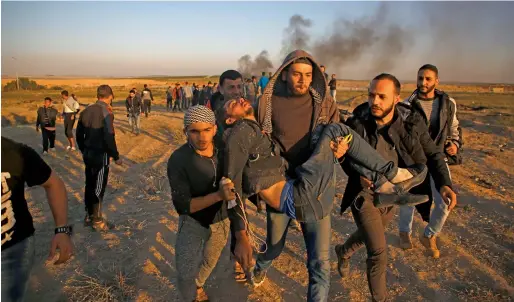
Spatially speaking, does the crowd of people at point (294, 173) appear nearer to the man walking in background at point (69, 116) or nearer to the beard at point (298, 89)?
the beard at point (298, 89)

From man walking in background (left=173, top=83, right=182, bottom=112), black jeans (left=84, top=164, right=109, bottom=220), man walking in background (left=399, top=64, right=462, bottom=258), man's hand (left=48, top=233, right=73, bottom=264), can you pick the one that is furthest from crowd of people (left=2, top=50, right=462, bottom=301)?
man walking in background (left=173, top=83, right=182, bottom=112)

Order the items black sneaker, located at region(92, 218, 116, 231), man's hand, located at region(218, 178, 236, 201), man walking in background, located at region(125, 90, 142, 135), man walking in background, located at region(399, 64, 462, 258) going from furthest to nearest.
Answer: man walking in background, located at region(125, 90, 142, 135) → black sneaker, located at region(92, 218, 116, 231) → man walking in background, located at region(399, 64, 462, 258) → man's hand, located at region(218, 178, 236, 201)

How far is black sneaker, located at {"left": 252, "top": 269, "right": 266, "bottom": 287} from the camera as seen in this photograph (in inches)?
143

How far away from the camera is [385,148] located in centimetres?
318

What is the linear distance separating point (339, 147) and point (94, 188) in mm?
3955

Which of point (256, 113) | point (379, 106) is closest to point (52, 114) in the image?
point (256, 113)

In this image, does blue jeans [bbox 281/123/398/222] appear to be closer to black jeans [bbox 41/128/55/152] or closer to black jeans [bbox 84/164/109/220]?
black jeans [bbox 84/164/109/220]

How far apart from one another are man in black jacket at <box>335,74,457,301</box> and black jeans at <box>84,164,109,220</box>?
3.72 metres

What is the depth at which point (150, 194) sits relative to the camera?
6.93 meters

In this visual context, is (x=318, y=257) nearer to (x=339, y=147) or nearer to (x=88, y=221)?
(x=339, y=147)

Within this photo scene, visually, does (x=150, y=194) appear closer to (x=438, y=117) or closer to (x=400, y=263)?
(x=400, y=263)

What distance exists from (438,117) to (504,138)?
35.9 ft

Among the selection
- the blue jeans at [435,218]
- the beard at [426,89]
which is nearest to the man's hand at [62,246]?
the blue jeans at [435,218]

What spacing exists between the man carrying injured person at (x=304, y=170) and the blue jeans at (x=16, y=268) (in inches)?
55.5
